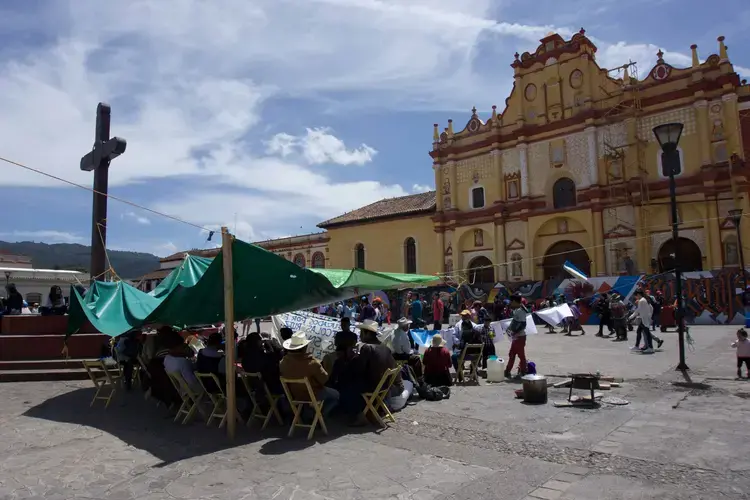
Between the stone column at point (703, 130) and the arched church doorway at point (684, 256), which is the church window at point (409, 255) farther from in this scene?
the stone column at point (703, 130)

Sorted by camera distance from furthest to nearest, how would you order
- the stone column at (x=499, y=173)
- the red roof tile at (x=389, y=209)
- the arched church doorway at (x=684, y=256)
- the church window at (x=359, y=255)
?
the church window at (x=359, y=255), the red roof tile at (x=389, y=209), the stone column at (x=499, y=173), the arched church doorway at (x=684, y=256)

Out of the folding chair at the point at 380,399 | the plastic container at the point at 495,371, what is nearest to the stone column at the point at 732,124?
the plastic container at the point at 495,371

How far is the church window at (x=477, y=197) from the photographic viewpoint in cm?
3190

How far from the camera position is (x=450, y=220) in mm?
32562

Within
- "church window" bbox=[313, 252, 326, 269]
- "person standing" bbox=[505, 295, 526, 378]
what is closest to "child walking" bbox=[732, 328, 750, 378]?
"person standing" bbox=[505, 295, 526, 378]

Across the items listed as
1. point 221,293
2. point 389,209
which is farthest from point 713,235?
point 221,293

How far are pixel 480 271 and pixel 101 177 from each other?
23504mm

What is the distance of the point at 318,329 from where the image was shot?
10484mm

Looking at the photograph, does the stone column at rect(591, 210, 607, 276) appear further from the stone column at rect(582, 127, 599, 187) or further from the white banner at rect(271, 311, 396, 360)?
the white banner at rect(271, 311, 396, 360)

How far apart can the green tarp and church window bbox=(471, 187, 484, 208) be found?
2313cm

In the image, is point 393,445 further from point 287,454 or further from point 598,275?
point 598,275

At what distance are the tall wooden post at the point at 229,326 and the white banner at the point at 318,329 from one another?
2.59 meters

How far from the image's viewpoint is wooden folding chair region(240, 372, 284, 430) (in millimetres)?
6711

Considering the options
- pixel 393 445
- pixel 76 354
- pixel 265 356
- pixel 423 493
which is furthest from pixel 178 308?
pixel 76 354
